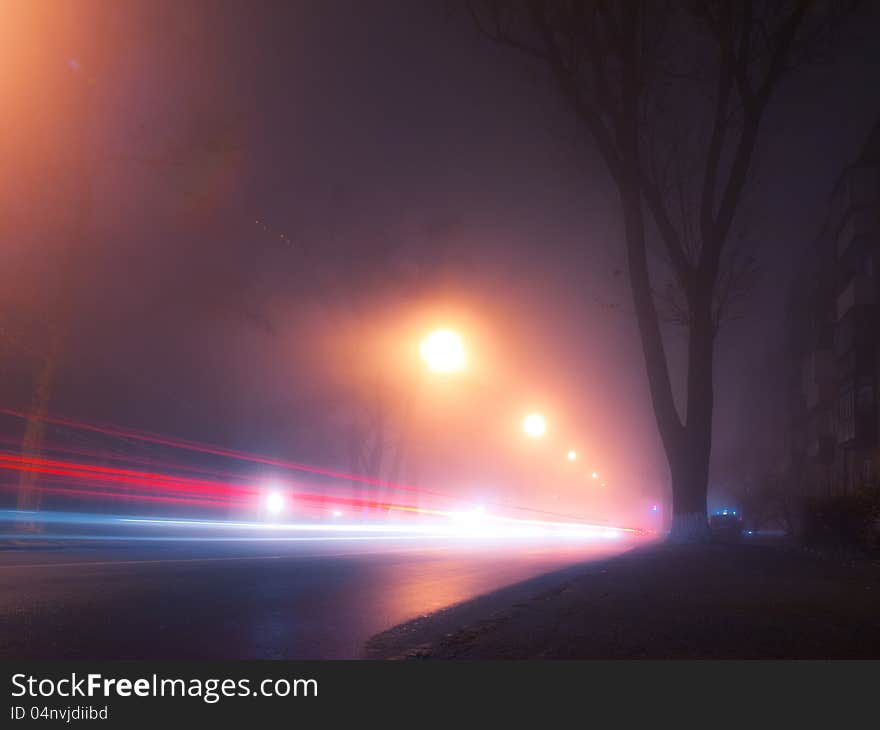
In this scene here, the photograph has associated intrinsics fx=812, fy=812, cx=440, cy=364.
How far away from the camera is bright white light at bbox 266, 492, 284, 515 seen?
5384 centimetres

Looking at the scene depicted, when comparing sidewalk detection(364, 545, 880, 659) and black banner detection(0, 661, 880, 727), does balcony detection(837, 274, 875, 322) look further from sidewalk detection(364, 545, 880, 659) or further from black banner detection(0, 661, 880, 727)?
black banner detection(0, 661, 880, 727)

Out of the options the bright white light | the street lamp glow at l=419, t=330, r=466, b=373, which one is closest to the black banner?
the street lamp glow at l=419, t=330, r=466, b=373

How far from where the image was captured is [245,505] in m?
51.4

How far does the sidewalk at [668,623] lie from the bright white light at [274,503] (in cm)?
4861

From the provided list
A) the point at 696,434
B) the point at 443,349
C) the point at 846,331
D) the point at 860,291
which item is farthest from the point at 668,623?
the point at 846,331

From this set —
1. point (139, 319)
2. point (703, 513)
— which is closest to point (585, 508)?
point (139, 319)

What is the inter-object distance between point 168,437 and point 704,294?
31.1 m

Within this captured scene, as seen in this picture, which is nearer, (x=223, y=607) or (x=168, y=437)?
(x=223, y=607)

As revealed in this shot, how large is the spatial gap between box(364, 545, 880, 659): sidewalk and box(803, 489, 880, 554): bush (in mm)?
5026

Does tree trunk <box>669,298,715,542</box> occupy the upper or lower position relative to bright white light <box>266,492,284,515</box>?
upper

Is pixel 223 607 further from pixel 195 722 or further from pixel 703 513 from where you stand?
pixel 703 513

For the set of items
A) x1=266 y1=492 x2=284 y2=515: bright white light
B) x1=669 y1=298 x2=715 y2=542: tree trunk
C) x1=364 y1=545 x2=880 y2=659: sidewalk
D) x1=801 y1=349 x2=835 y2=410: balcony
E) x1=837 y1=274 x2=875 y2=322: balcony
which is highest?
x1=837 y1=274 x2=875 y2=322: balcony

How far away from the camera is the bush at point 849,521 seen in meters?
11.7

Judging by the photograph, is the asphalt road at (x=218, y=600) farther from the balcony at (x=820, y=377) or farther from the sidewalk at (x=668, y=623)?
the balcony at (x=820, y=377)
